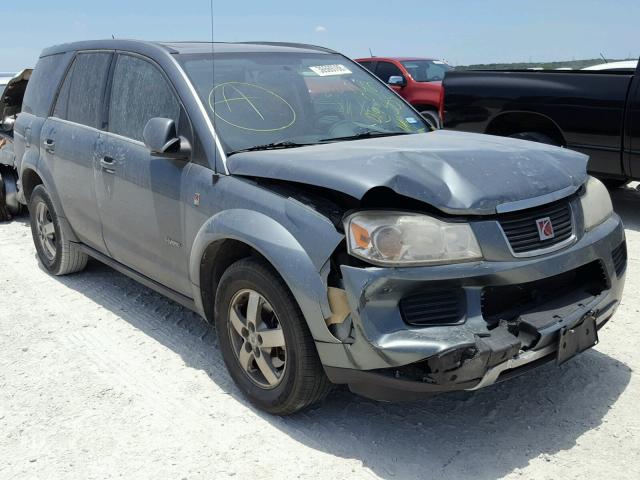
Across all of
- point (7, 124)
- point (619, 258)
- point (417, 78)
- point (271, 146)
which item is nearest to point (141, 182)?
point (271, 146)

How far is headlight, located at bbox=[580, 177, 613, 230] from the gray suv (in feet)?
0.04

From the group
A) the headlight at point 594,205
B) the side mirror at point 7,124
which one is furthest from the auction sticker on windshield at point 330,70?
the side mirror at point 7,124

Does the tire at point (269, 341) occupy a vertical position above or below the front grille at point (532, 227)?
below

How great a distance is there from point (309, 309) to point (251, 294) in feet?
1.52

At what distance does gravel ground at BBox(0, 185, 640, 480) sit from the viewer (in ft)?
9.84

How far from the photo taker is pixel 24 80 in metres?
7.67

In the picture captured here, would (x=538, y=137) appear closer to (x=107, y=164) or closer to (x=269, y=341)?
(x=107, y=164)

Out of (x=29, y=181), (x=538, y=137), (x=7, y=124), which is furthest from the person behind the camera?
(x=538, y=137)

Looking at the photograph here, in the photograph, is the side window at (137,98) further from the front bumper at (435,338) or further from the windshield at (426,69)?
the windshield at (426,69)

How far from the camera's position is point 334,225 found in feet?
A: 9.43

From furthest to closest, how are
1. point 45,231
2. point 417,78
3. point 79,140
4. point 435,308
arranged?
point 417,78
point 45,231
point 79,140
point 435,308

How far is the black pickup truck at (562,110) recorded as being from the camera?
6.77 meters

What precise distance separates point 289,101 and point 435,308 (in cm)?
168

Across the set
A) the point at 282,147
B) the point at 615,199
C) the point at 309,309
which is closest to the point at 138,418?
the point at 309,309
